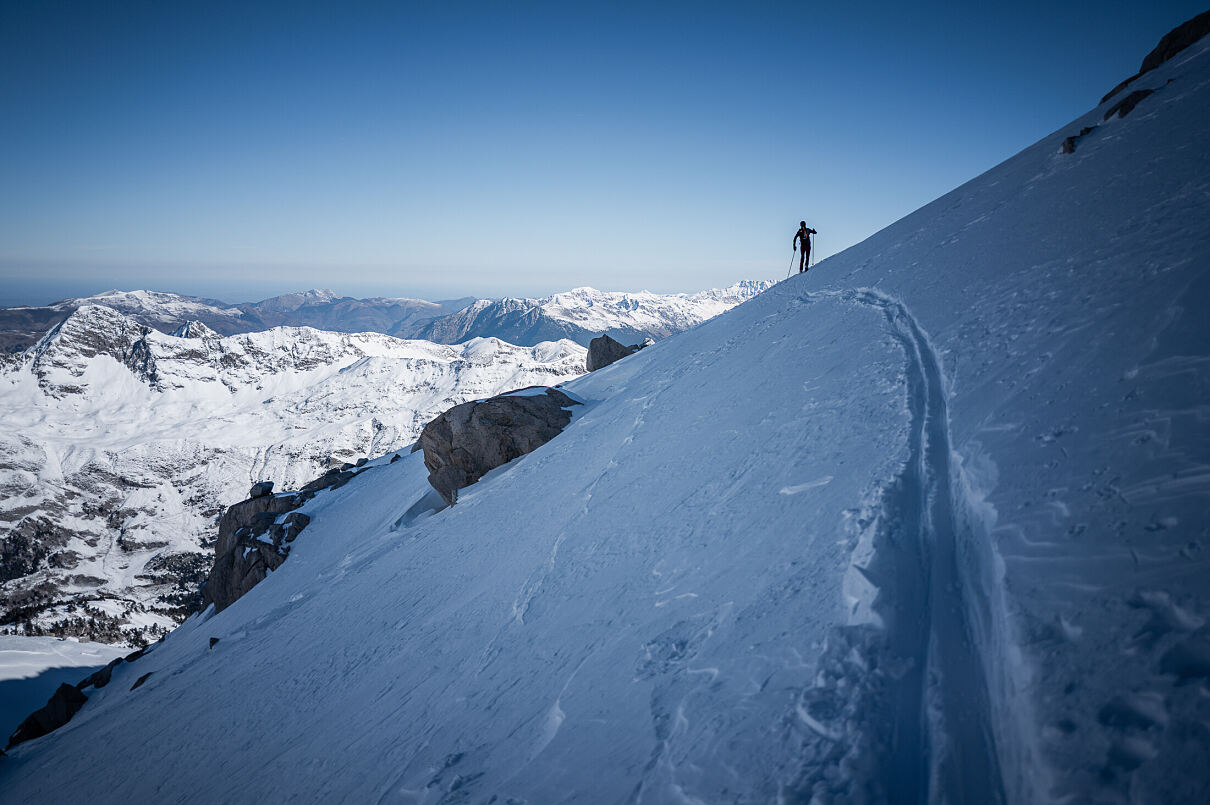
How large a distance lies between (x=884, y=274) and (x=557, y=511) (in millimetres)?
13328

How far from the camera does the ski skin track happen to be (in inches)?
150

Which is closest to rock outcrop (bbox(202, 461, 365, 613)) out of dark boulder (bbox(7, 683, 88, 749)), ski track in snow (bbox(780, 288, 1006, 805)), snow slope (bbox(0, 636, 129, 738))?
dark boulder (bbox(7, 683, 88, 749))

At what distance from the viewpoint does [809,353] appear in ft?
42.6

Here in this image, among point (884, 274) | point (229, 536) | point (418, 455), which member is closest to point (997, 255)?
point (884, 274)

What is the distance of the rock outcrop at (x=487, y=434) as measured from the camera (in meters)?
22.0

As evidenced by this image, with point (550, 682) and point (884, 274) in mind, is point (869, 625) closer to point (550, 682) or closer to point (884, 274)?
point (550, 682)

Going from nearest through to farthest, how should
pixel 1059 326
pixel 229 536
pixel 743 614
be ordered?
pixel 743 614 → pixel 1059 326 → pixel 229 536

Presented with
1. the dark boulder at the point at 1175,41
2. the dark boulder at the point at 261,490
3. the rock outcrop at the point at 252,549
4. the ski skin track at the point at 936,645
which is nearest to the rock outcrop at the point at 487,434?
the rock outcrop at the point at 252,549

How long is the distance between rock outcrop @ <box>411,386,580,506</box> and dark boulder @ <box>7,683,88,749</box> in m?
22.3

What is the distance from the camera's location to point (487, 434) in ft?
74.1

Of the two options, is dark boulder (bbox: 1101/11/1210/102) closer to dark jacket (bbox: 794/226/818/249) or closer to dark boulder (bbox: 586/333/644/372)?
dark jacket (bbox: 794/226/818/249)

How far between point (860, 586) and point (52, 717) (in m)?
38.9

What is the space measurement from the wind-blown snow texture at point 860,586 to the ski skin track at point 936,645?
0.03 meters

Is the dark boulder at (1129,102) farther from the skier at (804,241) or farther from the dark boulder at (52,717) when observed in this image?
the dark boulder at (52,717)
